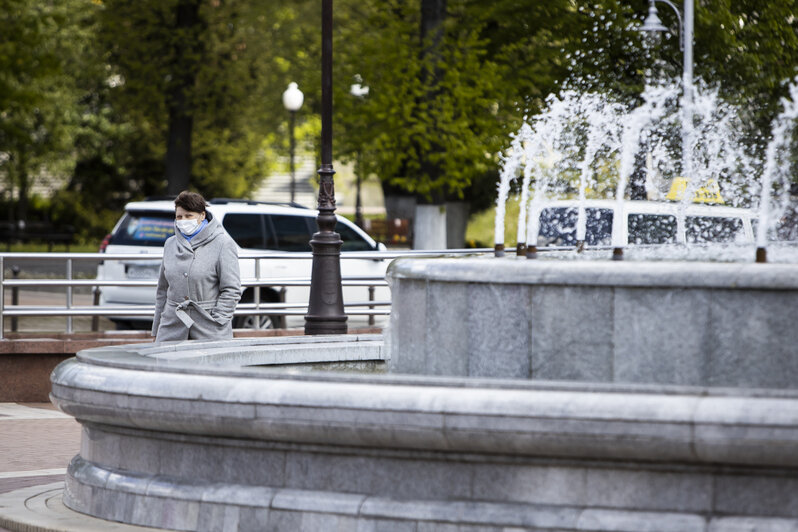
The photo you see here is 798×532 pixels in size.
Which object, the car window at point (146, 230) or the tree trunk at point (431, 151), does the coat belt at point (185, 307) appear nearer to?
the car window at point (146, 230)

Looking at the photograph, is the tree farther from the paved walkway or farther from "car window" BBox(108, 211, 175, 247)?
the paved walkway

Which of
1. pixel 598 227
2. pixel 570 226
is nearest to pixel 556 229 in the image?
pixel 570 226

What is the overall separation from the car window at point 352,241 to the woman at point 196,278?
30.7 feet

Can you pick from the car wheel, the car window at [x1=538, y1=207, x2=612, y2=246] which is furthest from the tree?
the car wheel

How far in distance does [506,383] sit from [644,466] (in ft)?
2.15

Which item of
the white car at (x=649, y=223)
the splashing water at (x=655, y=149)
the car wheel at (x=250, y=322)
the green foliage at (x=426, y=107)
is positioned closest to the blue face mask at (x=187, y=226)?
the white car at (x=649, y=223)

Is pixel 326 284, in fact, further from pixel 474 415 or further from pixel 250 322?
pixel 474 415

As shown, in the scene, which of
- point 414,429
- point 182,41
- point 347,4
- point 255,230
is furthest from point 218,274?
point 347,4

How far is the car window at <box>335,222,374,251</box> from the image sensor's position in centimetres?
1858

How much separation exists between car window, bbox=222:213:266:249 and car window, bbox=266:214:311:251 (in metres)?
0.18

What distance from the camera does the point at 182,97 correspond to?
31547mm

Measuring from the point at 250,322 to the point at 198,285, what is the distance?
26.0ft

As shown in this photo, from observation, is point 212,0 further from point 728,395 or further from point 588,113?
point 728,395

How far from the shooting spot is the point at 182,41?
3097 centimetres
